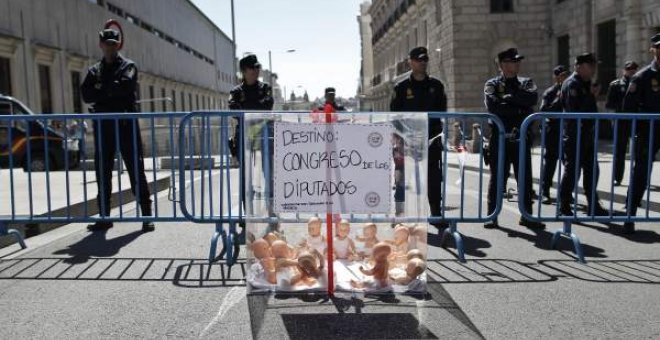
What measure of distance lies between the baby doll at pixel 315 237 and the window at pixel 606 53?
2116 centimetres

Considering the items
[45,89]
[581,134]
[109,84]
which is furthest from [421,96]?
[45,89]

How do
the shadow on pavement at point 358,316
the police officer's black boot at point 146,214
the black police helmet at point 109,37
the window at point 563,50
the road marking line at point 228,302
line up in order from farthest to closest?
the window at point 563,50, the police officer's black boot at point 146,214, the black police helmet at point 109,37, the road marking line at point 228,302, the shadow on pavement at point 358,316

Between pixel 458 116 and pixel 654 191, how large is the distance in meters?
4.74

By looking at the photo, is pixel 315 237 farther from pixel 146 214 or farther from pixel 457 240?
pixel 146 214

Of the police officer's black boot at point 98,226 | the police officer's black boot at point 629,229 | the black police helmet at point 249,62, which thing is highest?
the black police helmet at point 249,62

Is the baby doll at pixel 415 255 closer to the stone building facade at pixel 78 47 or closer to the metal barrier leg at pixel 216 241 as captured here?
the metal barrier leg at pixel 216 241

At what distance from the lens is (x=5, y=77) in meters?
23.9

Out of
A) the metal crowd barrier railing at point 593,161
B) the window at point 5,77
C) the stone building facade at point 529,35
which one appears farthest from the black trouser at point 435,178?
the window at point 5,77

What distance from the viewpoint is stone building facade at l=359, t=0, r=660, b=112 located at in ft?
69.4

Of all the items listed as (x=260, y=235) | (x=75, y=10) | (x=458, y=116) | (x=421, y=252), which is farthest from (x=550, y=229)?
(x=75, y=10)

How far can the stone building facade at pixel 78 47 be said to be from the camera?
24.4m

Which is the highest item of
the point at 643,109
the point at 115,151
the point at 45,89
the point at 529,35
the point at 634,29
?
the point at 529,35

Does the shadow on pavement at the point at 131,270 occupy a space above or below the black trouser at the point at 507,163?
below

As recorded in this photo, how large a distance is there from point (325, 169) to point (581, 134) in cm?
406
